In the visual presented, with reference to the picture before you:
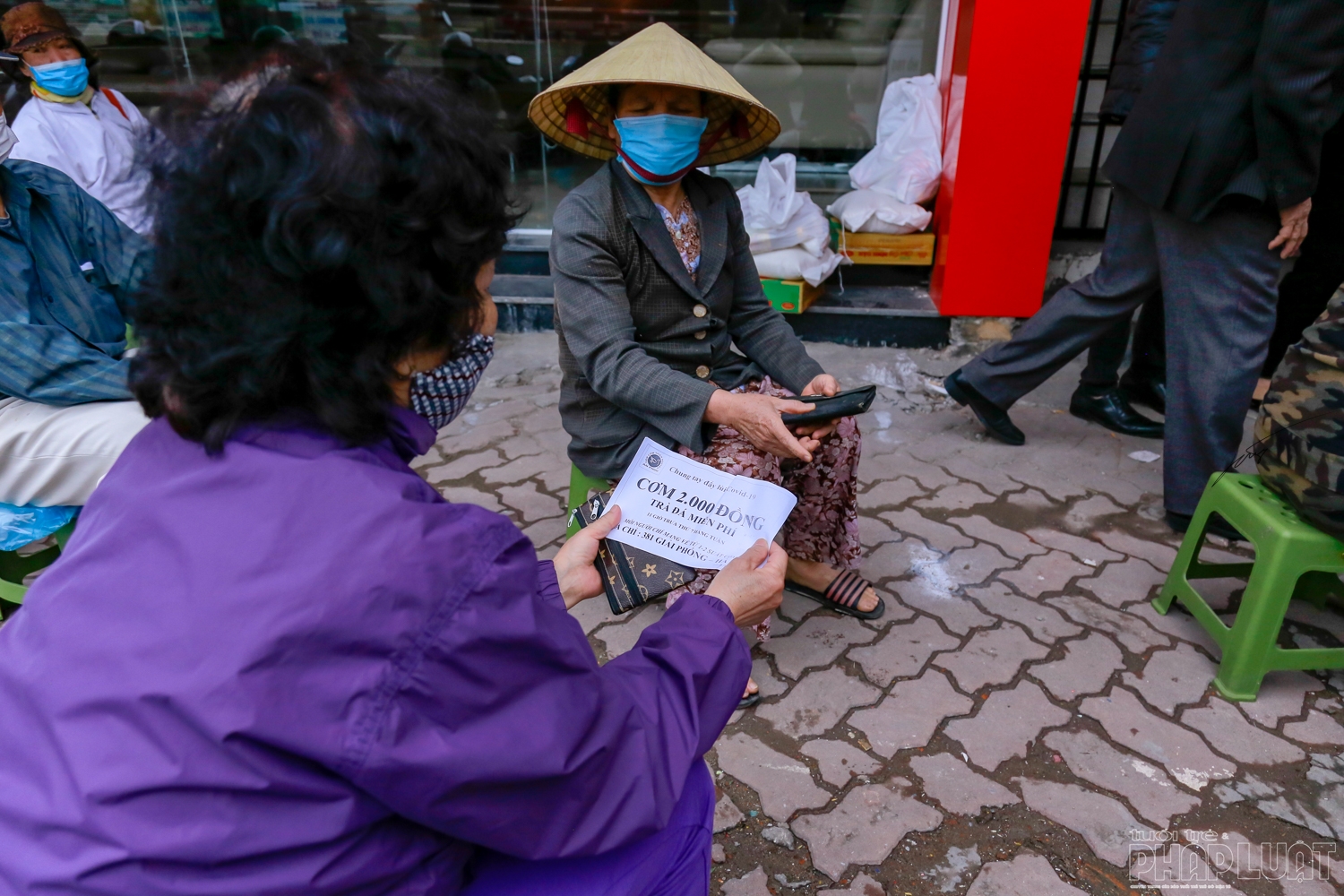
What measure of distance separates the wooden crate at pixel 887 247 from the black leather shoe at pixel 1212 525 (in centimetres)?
189

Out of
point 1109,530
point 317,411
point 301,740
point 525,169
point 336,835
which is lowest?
point 1109,530

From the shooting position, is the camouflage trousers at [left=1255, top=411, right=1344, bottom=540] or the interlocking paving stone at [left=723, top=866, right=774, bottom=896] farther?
the camouflage trousers at [left=1255, top=411, right=1344, bottom=540]

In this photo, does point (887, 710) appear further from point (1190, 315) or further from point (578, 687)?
point (1190, 315)

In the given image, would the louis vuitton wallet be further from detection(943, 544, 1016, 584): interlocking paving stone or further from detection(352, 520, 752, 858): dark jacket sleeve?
detection(943, 544, 1016, 584): interlocking paving stone

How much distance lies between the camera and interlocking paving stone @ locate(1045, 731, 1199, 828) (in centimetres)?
185

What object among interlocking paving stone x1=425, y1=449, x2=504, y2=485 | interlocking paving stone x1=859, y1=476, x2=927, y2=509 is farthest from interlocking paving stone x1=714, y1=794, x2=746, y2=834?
interlocking paving stone x1=425, y1=449, x2=504, y2=485

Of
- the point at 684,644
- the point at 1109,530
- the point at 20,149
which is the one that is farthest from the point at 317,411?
the point at 20,149

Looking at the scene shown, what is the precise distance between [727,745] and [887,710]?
0.41 metres

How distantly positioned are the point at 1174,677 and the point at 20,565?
9.68ft

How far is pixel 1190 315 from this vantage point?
2.73 m

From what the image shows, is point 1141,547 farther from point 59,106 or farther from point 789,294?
point 59,106

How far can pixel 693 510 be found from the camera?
1.82 m

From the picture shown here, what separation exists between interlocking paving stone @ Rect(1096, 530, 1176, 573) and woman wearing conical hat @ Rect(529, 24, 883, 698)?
3.04 ft

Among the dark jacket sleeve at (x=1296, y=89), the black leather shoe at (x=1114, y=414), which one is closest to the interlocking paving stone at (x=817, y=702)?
the dark jacket sleeve at (x=1296, y=89)
